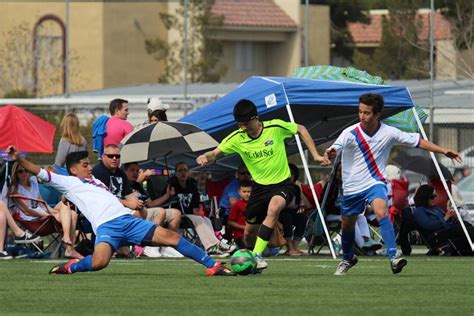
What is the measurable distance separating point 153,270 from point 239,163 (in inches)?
282

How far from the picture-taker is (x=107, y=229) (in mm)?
14086

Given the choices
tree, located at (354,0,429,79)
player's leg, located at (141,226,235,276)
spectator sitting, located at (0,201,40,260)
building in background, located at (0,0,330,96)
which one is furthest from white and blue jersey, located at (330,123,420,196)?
building in background, located at (0,0,330,96)

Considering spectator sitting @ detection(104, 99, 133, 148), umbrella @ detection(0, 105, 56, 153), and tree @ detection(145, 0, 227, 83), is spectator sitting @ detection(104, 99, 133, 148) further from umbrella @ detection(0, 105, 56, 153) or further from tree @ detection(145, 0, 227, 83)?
tree @ detection(145, 0, 227, 83)

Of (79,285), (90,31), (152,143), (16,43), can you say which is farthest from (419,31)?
(79,285)

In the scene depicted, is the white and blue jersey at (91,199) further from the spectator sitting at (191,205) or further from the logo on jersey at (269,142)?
the spectator sitting at (191,205)

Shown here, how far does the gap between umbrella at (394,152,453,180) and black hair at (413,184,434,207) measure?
154 cm

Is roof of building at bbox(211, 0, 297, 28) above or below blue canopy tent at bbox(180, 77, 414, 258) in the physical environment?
above

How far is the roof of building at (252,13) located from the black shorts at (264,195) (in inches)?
1576

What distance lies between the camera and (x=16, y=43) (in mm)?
49250

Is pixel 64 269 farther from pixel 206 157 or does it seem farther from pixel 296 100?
pixel 296 100

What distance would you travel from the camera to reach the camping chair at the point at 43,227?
19328 millimetres

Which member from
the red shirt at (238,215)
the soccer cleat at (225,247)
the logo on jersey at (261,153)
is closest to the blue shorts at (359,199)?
the logo on jersey at (261,153)

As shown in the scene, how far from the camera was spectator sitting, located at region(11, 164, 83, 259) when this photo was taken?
18.8m

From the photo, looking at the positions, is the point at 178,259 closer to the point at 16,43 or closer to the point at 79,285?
the point at 79,285
